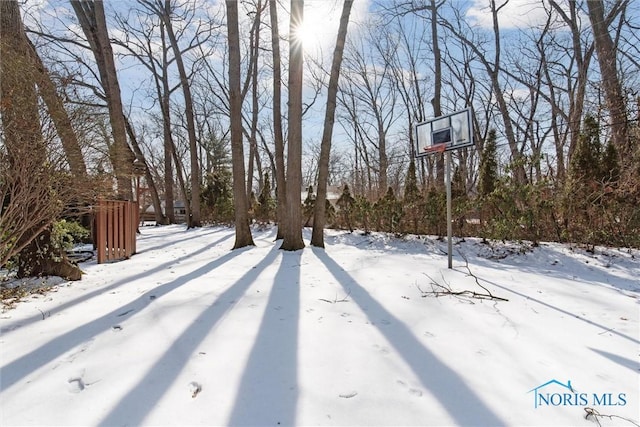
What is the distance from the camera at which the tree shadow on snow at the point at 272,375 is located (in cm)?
129

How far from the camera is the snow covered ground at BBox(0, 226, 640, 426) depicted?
1328 millimetres

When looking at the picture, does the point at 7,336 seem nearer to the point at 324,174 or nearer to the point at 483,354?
the point at 483,354

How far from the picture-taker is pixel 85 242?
6.50m

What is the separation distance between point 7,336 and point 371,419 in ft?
7.55

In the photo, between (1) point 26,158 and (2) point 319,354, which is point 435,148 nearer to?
(2) point 319,354

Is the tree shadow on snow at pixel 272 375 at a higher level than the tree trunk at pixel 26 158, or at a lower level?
lower

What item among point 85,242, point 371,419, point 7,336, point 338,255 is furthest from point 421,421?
point 85,242

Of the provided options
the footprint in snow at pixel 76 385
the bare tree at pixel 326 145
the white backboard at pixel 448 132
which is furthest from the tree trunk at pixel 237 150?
the footprint in snow at pixel 76 385

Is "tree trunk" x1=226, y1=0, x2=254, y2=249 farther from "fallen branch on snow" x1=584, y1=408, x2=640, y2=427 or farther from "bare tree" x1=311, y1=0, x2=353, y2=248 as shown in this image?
"fallen branch on snow" x1=584, y1=408, x2=640, y2=427

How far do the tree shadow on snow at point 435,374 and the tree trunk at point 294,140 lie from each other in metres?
3.44

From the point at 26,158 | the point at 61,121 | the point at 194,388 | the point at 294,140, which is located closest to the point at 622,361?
the point at 194,388

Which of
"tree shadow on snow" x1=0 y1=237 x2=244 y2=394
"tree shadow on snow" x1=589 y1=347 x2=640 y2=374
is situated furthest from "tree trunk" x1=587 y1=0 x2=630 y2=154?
"tree shadow on snow" x1=0 y1=237 x2=244 y2=394

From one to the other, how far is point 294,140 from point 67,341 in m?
4.66

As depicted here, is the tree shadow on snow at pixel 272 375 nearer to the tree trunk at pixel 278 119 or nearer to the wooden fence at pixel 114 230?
the wooden fence at pixel 114 230
